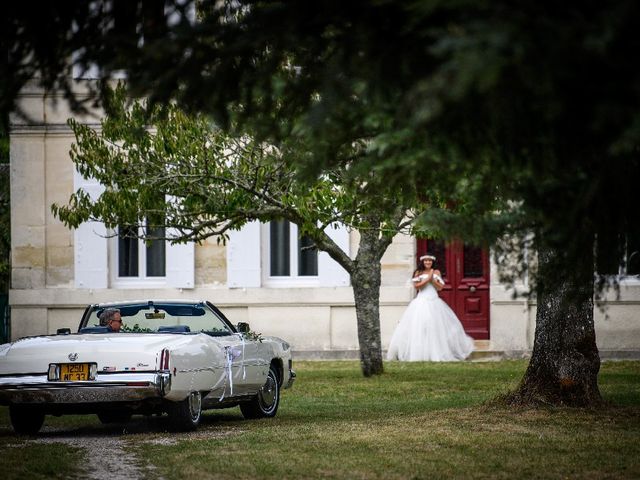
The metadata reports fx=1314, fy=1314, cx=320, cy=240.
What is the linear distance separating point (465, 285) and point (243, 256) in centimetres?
436

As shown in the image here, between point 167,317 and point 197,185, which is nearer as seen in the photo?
point 167,317

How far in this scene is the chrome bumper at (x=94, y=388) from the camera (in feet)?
38.2

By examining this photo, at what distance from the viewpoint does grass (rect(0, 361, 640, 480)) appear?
9625 mm

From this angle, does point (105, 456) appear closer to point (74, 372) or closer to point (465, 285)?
point (74, 372)

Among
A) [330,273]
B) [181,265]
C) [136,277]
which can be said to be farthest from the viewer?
[136,277]

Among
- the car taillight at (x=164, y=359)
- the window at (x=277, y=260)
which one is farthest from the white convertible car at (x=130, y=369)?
the window at (x=277, y=260)

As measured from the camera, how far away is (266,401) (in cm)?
1437

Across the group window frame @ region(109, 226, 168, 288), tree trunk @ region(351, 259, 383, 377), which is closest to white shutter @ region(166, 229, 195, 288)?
window frame @ region(109, 226, 168, 288)

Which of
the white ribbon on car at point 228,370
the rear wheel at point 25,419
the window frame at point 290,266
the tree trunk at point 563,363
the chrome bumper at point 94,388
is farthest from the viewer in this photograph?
the window frame at point 290,266

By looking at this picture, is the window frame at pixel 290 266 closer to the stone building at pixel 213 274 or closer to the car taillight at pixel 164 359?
the stone building at pixel 213 274

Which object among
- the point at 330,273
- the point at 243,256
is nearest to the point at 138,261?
the point at 243,256

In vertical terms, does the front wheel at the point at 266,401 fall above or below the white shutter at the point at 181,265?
below

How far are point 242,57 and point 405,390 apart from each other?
37.7ft

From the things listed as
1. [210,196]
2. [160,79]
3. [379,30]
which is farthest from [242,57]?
[210,196]
